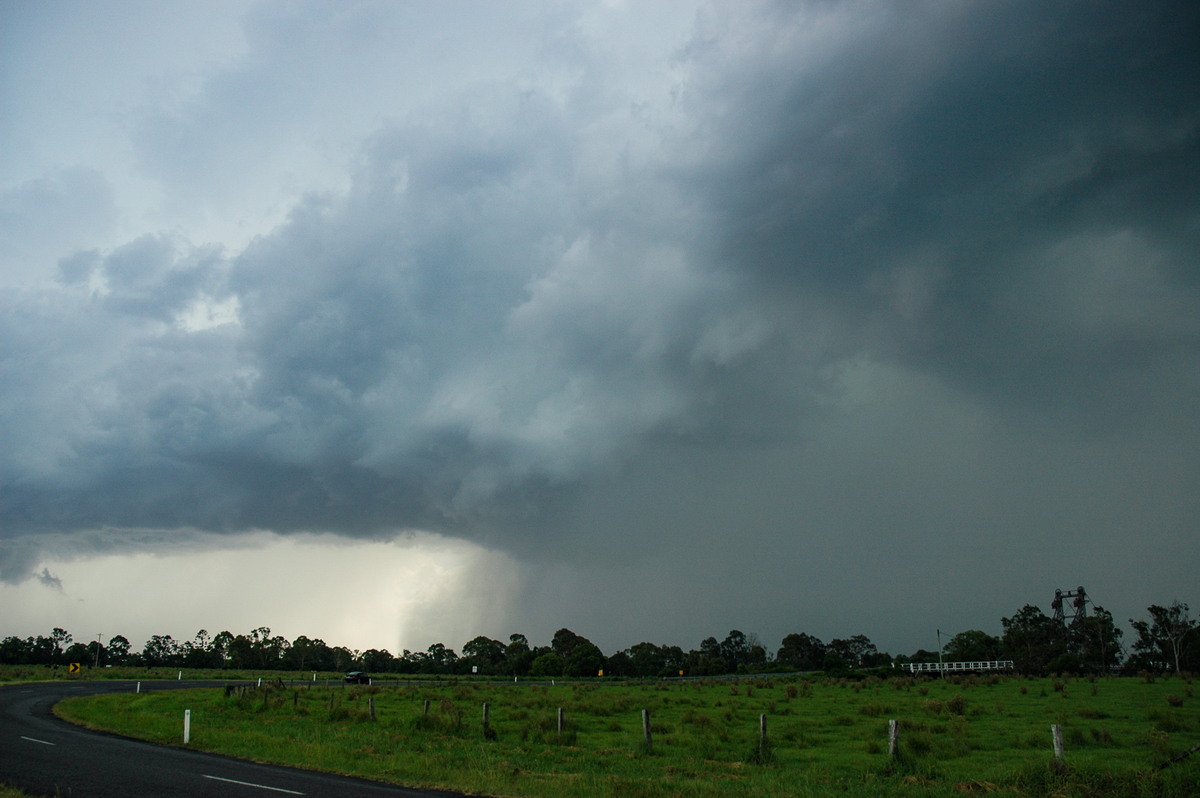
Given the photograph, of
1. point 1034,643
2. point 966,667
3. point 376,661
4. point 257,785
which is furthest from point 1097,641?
point 257,785

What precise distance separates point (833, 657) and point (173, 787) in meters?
177

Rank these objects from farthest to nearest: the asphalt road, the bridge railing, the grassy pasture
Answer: the bridge railing → the grassy pasture → the asphalt road

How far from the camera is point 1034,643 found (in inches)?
6831

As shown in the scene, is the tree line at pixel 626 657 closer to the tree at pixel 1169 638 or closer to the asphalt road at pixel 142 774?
the tree at pixel 1169 638

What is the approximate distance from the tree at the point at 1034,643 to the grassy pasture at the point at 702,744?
12535 centimetres

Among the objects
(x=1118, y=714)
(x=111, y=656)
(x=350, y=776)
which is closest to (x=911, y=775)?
(x=350, y=776)

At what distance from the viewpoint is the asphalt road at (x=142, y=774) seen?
17562 mm

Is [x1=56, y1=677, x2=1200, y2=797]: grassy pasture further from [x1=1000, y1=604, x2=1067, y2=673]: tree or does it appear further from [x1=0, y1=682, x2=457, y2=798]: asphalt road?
[x1=1000, y1=604, x2=1067, y2=673]: tree

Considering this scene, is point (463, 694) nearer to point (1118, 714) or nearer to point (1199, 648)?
point (1118, 714)

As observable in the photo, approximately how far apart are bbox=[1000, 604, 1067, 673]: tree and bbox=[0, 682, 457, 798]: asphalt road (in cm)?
16737

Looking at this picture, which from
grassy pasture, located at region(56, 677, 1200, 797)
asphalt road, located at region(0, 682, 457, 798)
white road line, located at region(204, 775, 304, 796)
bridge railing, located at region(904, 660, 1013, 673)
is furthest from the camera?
bridge railing, located at region(904, 660, 1013, 673)

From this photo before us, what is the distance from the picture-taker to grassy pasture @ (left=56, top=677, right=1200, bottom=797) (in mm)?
20531

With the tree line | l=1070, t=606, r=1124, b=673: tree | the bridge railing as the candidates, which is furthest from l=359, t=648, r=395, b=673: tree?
l=1070, t=606, r=1124, b=673: tree

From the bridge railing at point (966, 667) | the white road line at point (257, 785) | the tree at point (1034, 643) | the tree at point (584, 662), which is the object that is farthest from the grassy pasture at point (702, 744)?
the tree at point (1034, 643)
